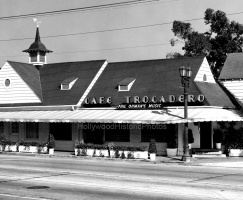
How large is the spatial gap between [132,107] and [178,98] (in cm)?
343

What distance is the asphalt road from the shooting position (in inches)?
626

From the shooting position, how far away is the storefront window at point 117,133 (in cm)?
3638

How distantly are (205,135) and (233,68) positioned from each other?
684 cm

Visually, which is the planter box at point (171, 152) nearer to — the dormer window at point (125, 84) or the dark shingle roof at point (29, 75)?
the dormer window at point (125, 84)

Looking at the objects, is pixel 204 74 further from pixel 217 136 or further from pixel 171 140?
pixel 171 140

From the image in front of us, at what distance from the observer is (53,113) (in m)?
39.4

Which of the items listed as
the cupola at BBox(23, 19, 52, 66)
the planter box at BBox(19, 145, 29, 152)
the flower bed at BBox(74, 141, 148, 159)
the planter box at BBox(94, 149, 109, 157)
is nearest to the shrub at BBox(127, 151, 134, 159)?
the flower bed at BBox(74, 141, 148, 159)

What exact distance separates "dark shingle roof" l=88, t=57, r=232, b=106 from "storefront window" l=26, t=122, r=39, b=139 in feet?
16.5

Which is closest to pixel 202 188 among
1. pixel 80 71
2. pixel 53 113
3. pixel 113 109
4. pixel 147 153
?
pixel 147 153

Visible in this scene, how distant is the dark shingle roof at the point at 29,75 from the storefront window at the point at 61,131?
3.76 metres

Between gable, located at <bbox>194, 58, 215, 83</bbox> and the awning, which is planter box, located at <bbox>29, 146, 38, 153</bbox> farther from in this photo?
gable, located at <bbox>194, 58, 215, 83</bbox>

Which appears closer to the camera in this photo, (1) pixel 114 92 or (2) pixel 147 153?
(2) pixel 147 153

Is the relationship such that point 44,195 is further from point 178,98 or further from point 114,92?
point 114,92

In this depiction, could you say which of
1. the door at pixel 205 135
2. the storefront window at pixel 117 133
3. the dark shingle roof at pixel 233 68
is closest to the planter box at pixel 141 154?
the storefront window at pixel 117 133
